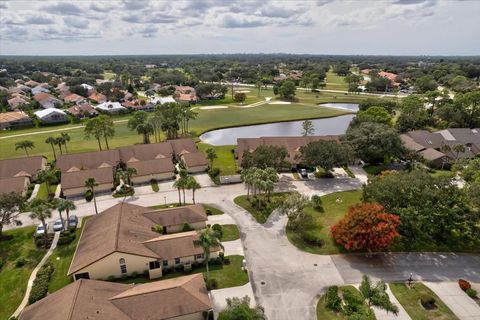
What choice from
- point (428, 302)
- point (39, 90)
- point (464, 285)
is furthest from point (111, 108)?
point (464, 285)

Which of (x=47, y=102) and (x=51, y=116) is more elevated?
(x=47, y=102)

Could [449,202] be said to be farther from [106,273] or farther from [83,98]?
[83,98]

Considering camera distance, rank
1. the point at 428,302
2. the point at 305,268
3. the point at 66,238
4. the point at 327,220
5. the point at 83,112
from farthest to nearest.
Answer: the point at 83,112
the point at 327,220
the point at 66,238
the point at 305,268
the point at 428,302

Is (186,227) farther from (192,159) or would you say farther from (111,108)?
(111,108)

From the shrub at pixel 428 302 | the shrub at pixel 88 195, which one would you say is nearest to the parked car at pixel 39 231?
the shrub at pixel 88 195

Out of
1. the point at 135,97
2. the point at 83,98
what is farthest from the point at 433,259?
the point at 83,98

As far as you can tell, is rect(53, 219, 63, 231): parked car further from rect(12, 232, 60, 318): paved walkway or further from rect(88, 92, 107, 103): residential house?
rect(88, 92, 107, 103): residential house

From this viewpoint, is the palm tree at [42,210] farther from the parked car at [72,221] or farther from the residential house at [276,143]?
the residential house at [276,143]
